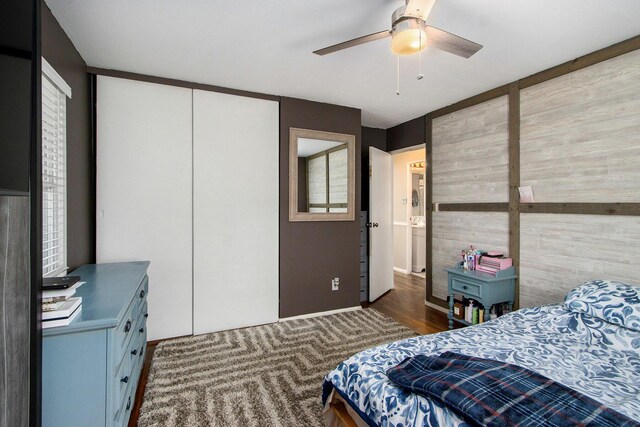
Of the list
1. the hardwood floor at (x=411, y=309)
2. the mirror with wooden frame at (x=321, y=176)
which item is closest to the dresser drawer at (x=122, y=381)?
the mirror with wooden frame at (x=321, y=176)

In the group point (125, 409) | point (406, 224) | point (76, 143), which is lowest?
point (125, 409)

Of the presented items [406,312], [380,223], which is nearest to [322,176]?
[380,223]

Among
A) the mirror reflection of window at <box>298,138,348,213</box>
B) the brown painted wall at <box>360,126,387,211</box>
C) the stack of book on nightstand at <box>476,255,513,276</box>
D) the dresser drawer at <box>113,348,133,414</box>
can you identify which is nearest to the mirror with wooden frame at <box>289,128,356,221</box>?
the mirror reflection of window at <box>298,138,348,213</box>

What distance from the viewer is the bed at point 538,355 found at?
127 cm

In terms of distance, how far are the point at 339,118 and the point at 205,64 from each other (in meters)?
1.65

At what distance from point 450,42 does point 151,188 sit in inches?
108

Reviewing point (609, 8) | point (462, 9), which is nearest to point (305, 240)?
point (462, 9)

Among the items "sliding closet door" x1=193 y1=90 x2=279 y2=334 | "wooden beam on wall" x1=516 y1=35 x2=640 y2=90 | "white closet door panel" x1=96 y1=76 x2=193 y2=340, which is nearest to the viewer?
"wooden beam on wall" x1=516 y1=35 x2=640 y2=90

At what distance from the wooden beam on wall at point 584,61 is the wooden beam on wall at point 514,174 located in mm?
145

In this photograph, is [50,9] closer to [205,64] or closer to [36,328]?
[205,64]

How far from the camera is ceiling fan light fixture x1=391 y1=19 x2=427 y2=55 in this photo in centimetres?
167

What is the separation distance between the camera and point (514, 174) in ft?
9.96

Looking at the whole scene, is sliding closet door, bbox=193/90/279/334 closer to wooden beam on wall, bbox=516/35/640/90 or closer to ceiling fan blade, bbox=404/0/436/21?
ceiling fan blade, bbox=404/0/436/21

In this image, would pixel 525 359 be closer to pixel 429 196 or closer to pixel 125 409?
pixel 125 409
